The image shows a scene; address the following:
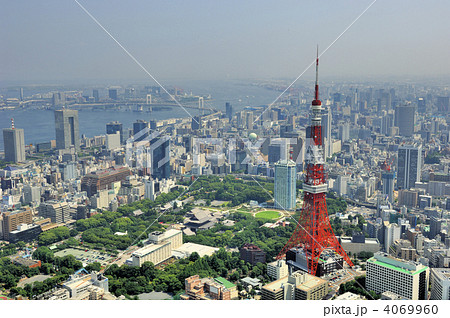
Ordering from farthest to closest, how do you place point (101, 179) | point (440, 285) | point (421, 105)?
point (101, 179) → point (421, 105) → point (440, 285)

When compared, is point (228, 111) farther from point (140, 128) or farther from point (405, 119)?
point (405, 119)

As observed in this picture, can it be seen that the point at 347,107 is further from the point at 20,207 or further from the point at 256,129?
the point at 20,207

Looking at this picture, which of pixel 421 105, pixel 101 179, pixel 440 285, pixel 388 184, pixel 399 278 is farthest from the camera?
pixel 101 179

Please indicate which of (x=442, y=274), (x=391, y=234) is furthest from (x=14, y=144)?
(x=442, y=274)

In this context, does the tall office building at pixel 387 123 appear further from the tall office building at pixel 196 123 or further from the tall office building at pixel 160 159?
the tall office building at pixel 160 159

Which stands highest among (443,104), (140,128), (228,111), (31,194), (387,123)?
(443,104)

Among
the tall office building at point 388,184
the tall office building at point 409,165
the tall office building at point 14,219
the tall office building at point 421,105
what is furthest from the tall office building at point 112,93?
the tall office building at point 409,165
